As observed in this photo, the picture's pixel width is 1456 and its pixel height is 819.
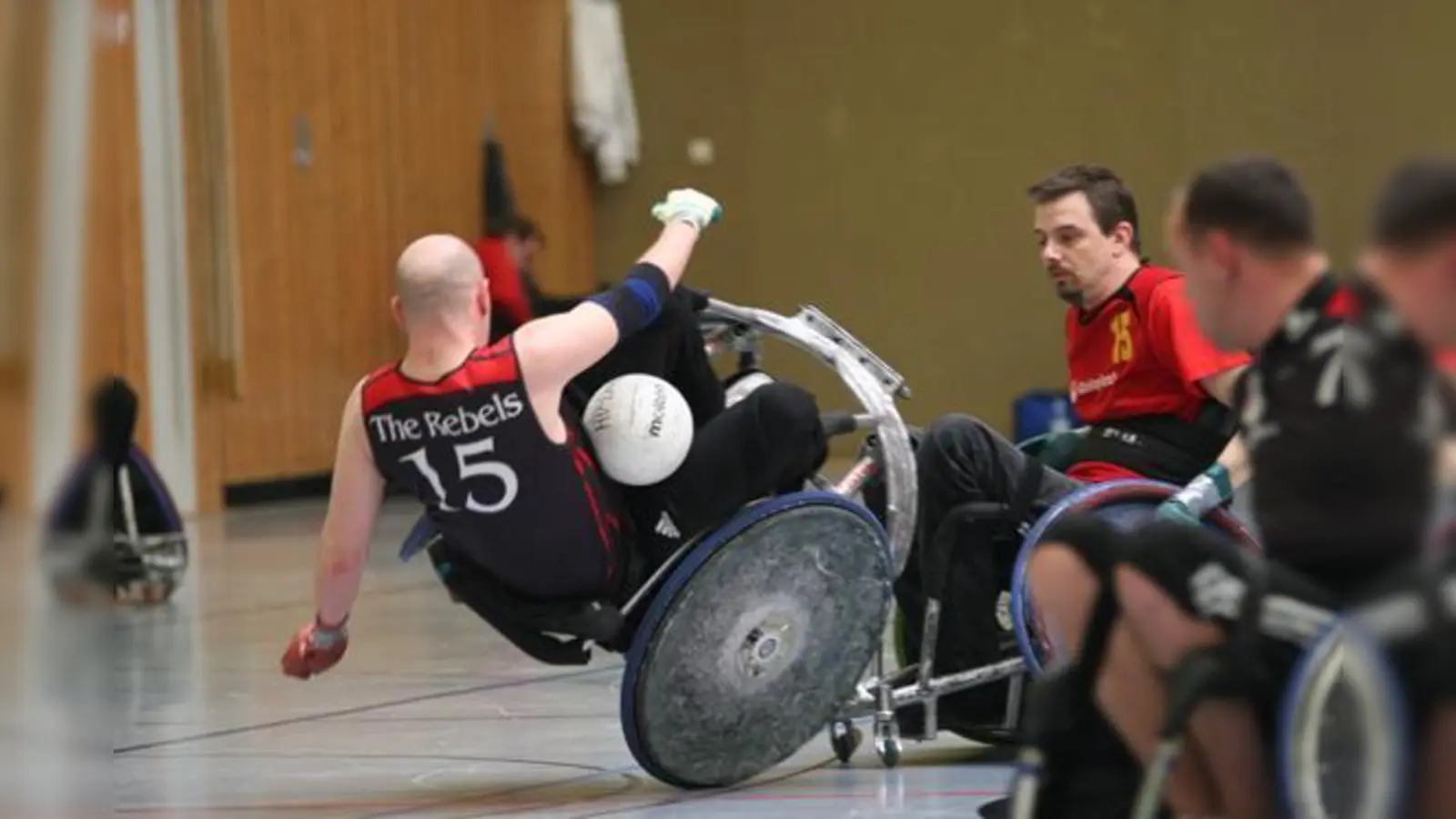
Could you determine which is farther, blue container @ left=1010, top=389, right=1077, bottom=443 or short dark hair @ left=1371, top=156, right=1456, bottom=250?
blue container @ left=1010, top=389, right=1077, bottom=443

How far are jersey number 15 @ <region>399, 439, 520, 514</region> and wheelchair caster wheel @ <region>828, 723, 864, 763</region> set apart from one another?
101 cm

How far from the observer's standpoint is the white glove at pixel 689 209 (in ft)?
18.6

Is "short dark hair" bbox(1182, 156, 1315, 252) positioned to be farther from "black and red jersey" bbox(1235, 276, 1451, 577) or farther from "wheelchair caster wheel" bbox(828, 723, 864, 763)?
"wheelchair caster wheel" bbox(828, 723, 864, 763)

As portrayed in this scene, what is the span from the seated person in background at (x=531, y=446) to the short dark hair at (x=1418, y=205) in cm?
252

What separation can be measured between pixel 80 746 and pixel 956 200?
13826 mm

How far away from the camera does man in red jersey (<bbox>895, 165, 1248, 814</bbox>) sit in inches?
217

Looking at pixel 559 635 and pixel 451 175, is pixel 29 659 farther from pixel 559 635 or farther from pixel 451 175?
pixel 451 175

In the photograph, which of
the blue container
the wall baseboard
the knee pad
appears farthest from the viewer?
the blue container

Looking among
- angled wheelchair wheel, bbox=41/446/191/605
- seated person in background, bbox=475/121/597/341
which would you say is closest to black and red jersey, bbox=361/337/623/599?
angled wheelchair wheel, bbox=41/446/191/605

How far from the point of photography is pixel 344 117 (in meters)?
14.6

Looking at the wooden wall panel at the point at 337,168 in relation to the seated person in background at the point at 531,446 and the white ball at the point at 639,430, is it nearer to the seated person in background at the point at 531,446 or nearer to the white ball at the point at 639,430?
the seated person in background at the point at 531,446

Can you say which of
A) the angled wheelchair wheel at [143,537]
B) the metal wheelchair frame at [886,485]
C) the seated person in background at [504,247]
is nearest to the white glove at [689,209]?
the metal wheelchair frame at [886,485]

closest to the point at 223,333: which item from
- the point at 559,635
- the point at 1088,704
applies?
the point at 559,635

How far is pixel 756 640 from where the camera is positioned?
5.40m
